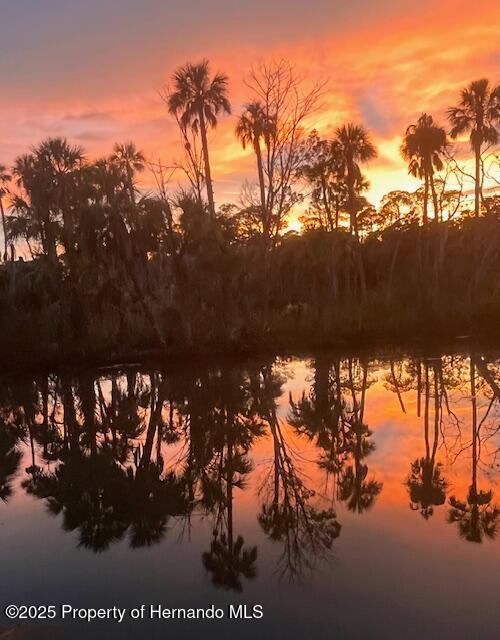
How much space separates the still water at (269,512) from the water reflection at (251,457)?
42mm

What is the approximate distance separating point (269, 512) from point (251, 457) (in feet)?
8.48

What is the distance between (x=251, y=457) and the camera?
10.3 meters

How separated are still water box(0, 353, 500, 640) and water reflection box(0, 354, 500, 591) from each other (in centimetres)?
4

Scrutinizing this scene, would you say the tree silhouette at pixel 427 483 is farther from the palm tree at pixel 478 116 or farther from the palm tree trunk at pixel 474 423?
the palm tree at pixel 478 116

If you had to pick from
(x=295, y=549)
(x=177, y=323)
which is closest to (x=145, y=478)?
(x=295, y=549)

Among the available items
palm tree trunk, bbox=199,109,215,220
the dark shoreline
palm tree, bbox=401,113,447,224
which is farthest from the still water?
palm tree, bbox=401,113,447,224

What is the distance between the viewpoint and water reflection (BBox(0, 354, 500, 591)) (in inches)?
286

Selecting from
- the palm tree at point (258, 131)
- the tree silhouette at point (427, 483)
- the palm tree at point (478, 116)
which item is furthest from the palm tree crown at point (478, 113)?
the tree silhouette at point (427, 483)

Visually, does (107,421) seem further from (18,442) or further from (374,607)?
(374,607)

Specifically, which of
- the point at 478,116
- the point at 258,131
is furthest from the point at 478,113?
the point at 258,131

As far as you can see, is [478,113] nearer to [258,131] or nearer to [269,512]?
[258,131]

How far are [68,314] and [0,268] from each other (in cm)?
625

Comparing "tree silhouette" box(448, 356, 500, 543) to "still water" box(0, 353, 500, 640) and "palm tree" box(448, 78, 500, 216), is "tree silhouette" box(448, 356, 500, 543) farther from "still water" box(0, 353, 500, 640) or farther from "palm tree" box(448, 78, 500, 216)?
"palm tree" box(448, 78, 500, 216)

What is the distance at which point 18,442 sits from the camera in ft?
43.2
